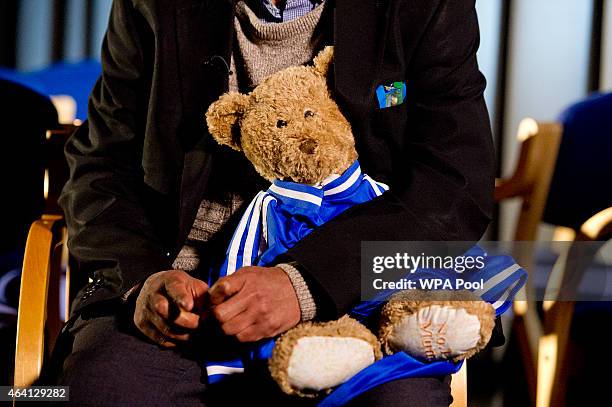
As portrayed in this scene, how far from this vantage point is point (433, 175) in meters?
0.91

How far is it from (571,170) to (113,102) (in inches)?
46.3

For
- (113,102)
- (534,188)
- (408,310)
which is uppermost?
(113,102)

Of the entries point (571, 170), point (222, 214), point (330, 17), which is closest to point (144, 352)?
point (222, 214)

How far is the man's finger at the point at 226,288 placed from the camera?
765 millimetres

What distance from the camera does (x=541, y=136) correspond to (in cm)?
173

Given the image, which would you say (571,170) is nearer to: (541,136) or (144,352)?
(541,136)

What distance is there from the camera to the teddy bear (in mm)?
750

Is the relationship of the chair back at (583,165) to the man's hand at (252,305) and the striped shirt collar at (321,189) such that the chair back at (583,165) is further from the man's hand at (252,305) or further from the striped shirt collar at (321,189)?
the man's hand at (252,305)

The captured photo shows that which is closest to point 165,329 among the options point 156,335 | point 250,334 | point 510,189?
point 156,335

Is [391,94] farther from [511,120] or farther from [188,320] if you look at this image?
[511,120]

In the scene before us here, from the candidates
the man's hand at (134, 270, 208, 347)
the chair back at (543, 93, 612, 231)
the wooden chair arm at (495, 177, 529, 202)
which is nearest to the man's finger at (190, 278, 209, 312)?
the man's hand at (134, 270, 208, 347)

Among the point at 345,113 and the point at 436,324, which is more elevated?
the point at 345,113

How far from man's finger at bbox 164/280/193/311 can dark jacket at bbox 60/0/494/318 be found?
0.40ft

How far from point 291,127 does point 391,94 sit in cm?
19
